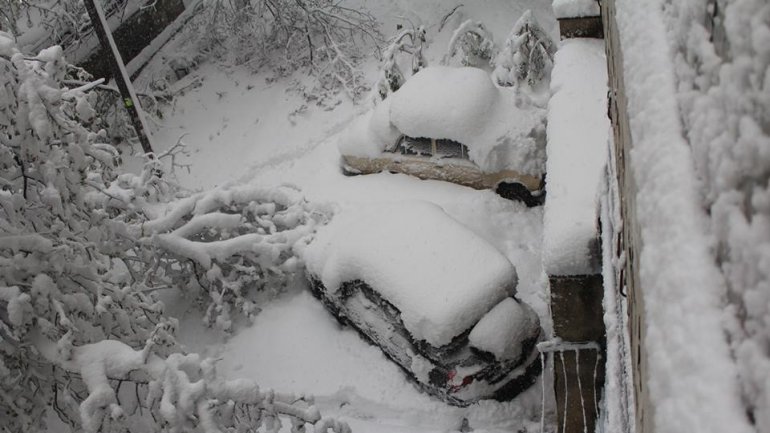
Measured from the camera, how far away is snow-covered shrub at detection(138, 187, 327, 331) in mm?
8008

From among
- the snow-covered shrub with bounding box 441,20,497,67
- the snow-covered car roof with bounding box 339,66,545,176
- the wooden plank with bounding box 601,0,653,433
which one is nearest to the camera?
the wooden plank with bounding box 601,0,653,433

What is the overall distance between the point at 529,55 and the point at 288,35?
22.7 feet

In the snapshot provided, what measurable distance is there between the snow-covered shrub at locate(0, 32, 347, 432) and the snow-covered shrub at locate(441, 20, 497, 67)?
306 inches

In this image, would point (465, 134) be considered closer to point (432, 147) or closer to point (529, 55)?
point (432, 147)

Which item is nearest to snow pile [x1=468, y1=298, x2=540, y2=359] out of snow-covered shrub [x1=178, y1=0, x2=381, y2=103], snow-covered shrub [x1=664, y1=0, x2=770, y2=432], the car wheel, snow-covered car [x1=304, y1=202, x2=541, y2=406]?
snow-covered car [x1=304, y1=202, x2=541, y2=406]

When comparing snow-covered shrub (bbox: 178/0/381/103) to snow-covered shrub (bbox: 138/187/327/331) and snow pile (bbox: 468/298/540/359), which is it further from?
snow pile (bbox: 468/298/540/359)

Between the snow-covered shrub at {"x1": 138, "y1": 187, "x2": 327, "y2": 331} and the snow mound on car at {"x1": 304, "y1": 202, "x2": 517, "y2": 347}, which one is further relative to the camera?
the snow-covered shrub at {"x1": 138, "y1": 187, "x2": 327, "y2": 331}

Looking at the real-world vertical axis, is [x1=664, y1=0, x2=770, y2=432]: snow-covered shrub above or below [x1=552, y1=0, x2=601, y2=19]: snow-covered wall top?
above

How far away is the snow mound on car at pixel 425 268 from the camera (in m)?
6.05

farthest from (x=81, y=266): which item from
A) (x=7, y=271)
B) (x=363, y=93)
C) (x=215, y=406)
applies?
(x=363, y=93)

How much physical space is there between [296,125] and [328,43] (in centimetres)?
263

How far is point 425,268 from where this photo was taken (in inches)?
246

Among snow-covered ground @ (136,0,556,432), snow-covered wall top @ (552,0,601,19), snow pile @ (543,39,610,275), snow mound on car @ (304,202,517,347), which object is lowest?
snow-covered ground @ (136,0,556,432)

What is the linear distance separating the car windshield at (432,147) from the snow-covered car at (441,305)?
1.88m
